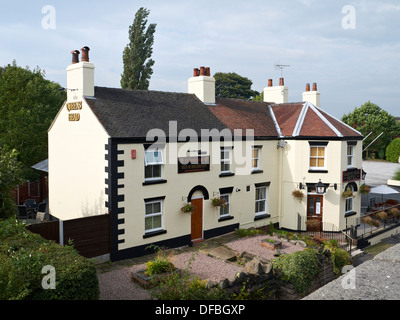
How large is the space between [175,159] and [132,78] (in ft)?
81.6

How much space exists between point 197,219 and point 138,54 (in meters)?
26.5

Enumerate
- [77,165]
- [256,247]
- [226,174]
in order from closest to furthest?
[256,247], [77,165], [226,174]

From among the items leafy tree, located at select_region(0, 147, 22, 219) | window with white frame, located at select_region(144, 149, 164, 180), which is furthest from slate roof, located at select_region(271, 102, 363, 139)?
leafy tree, located at select_region(0, 147, 22, 219)

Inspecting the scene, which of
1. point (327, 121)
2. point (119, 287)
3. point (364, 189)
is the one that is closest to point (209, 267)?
point (119, 287)

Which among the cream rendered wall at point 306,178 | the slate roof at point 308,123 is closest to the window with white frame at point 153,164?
the cream rendered wall at point 306,178

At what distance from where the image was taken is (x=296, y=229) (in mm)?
21281

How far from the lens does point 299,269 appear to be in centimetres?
1276

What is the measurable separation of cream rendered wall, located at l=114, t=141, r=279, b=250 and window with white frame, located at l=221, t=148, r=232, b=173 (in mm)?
308

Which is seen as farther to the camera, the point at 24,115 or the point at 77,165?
the point at 24,115

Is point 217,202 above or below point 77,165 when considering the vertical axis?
below

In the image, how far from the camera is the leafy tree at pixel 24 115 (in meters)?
26.2

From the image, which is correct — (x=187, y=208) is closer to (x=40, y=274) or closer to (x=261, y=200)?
(x=261, y=200)

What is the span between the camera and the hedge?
7445mm

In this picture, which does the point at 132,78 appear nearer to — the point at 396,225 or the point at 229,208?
the point at 229,208
